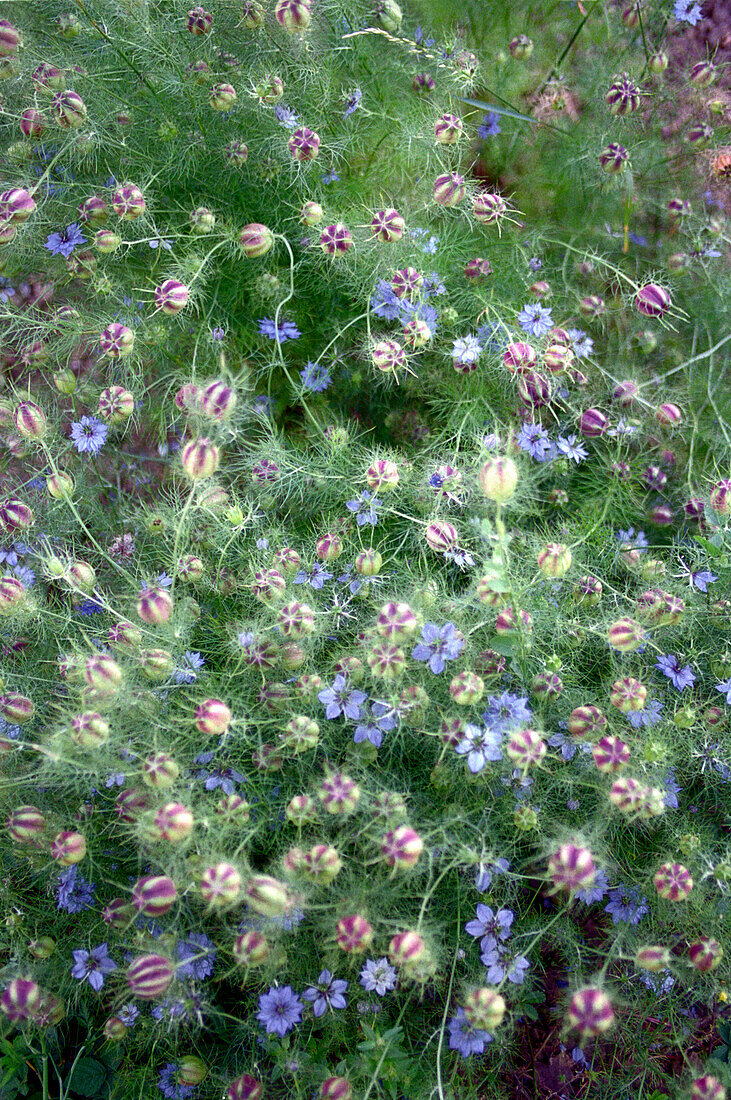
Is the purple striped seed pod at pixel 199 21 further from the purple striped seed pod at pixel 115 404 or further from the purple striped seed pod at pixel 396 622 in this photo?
the purple striped seed pod at pixel 396 622

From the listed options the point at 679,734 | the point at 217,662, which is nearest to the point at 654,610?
the point at 679,734

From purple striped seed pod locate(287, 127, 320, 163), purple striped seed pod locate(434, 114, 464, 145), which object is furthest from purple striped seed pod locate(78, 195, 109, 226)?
purple striped seed pod locate(434, 114, 464, 145)

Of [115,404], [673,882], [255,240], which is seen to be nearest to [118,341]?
[115,404]

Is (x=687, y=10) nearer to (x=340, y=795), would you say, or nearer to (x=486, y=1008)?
(x=340, y=795)

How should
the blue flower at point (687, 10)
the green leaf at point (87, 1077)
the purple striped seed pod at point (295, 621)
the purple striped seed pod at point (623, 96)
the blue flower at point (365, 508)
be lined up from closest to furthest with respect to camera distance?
1. the purple striped seed pod at point (295, 621)
2. the green leaf at point (87, 1077)
3. the blue flower at point (365, 508)
4. the purple striped seed pod at point (623, 96)
5. the blue flower at point (687, 10)

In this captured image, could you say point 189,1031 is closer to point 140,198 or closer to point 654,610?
point 654,610

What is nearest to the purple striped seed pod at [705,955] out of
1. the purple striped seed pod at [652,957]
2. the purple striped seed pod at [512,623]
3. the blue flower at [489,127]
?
the purple striped seed pod at [652,957]

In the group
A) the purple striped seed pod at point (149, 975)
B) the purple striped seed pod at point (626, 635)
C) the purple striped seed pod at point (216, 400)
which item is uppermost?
the purple striped seed pod at point (216, 400)

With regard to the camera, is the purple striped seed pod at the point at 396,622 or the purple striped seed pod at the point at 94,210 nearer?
the purple striped seed pod at the point at 396,622

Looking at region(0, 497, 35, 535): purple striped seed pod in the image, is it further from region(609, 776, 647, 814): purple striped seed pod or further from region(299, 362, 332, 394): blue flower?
region(609, 776, 647, 814): purple striped seed pod
